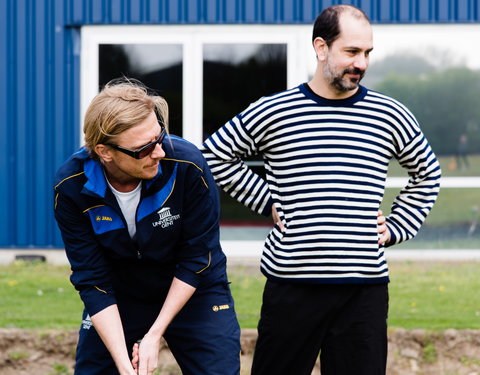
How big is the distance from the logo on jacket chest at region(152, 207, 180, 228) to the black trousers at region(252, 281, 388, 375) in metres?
0.57

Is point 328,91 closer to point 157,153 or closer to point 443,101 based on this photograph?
point 157,153

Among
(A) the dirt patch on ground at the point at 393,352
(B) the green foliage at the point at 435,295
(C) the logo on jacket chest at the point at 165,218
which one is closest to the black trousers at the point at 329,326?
(C) the logo on jacket chest at the point at 165,218

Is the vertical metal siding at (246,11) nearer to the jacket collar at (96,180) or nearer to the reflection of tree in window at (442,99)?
the reflection of tree in window at (442,99)

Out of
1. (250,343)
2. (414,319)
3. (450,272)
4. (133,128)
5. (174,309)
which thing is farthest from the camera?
(450,272)

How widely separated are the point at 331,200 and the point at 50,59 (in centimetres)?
656

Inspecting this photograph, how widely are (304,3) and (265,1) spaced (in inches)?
15.5

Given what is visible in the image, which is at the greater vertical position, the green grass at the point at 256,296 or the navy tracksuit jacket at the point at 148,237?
the navy tracksuit jacket at the point at 148,237

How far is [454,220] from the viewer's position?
32.6ft

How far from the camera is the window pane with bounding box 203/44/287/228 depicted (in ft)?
32.3

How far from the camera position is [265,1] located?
9711 millimetres

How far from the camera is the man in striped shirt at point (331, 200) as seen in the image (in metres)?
3.83

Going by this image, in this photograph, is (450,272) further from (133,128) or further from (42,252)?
(133,128)

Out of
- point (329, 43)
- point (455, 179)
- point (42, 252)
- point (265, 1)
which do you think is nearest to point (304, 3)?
point (265, 1)

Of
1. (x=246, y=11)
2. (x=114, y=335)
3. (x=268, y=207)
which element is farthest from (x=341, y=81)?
(x=246, y=11)
